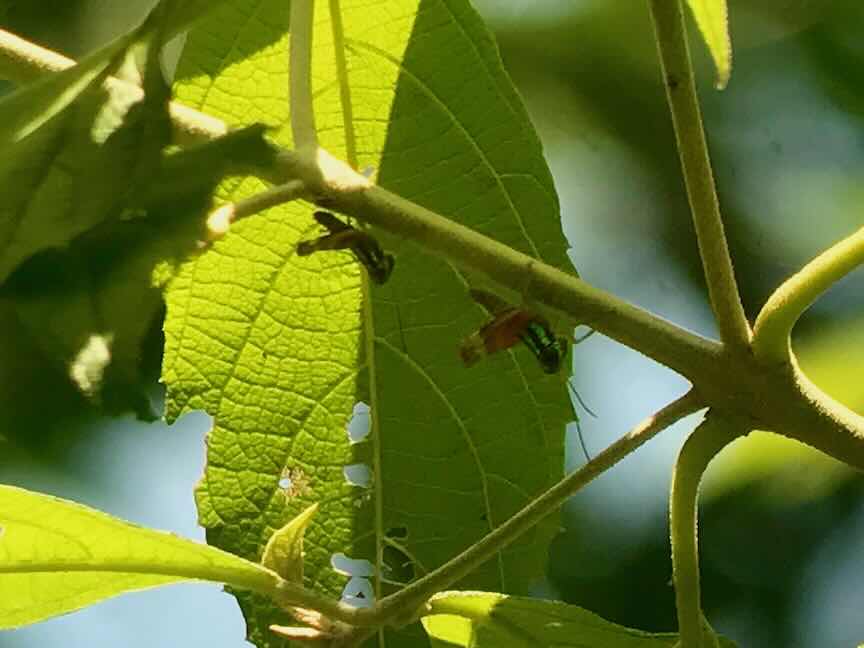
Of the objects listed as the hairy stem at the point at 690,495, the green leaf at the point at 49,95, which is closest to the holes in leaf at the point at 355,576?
the hairy stem at the point at 690,495

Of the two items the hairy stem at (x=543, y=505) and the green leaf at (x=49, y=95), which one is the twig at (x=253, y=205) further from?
the hairy stem at (x=543, y=505)

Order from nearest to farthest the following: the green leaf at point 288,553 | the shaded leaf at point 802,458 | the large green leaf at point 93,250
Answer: the large green leaf at point 93,250, the green leaf at point 288,553, the shaded leaf at point 802,458

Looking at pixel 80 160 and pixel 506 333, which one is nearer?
pixel 80 160

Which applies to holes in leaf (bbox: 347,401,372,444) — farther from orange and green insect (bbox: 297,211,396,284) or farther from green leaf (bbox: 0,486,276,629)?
orange and green insect (bbox: 297,211,396,284)

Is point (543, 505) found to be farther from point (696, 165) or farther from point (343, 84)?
point (343, 84)

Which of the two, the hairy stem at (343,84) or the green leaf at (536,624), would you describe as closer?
the green leaf at (536,624)

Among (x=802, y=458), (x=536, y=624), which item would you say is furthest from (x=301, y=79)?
(x=802, y=458)
